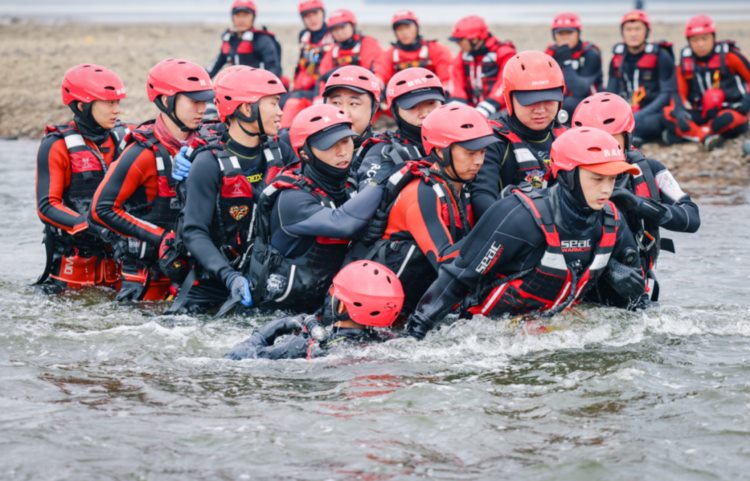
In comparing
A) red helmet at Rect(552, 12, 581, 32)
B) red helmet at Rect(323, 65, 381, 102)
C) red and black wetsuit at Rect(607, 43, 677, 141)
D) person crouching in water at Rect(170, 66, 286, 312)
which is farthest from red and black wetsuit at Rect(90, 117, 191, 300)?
red and black wetsuit at Rect(607, 43, 677, 141)

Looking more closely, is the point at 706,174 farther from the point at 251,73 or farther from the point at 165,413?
the point at 165,413

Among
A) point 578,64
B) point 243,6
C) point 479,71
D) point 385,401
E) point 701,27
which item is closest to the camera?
point 385,401

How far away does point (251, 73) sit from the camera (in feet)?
27.1

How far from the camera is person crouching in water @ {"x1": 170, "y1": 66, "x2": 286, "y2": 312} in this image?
8023 mm

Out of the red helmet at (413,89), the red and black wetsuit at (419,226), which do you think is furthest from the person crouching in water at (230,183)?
the red and black wetsuit at (419,226)

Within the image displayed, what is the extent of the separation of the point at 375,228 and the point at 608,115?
1856 millimetres

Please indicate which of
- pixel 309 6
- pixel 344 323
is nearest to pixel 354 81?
pixel 344 323

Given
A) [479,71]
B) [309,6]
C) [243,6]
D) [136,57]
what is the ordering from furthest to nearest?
1. [136,57]
2. [309,6]
3. [243,6]
4. [479,71]

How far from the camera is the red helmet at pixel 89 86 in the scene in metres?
9.02

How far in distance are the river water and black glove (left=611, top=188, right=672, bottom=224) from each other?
2.77ft

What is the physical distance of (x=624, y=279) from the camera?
24.1 ft

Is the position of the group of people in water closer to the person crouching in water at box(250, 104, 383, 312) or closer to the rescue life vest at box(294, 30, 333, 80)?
the person crouching in water at box(250, 104, 383, 312)

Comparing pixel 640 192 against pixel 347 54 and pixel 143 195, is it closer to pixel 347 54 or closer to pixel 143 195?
pixel 143 195

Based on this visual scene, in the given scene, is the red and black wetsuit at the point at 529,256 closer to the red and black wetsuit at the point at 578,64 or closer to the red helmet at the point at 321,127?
the red helmet at the point at 321,127
